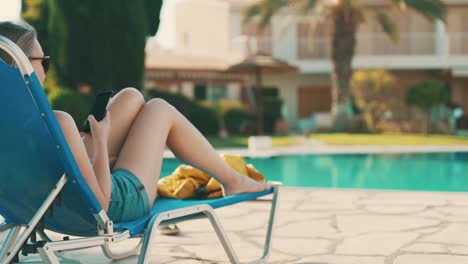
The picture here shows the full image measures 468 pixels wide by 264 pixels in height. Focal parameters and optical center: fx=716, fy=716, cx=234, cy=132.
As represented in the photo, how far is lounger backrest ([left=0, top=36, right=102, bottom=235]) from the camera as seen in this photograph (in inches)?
94.3

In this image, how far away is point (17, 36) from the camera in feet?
8.51

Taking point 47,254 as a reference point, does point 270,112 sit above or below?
below

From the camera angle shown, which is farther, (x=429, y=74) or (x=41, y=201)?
(x=429, y=74)

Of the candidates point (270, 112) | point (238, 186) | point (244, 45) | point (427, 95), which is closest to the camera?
point (238, 186)

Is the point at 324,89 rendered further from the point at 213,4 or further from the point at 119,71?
the point at 119,71

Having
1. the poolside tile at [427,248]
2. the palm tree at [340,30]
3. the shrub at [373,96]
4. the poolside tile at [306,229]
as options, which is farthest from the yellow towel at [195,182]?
the shrub at [373,96]

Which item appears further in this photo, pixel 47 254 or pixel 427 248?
pixel 427 248

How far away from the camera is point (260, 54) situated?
18.3m

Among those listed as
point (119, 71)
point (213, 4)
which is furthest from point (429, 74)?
point (119, 71)

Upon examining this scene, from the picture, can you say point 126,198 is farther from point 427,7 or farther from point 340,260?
point 427,7

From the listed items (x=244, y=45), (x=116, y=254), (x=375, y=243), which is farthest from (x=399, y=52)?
(x=116, y=254)

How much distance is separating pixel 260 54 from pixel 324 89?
944 cm

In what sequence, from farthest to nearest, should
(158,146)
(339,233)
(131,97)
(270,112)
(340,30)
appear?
(270,112)
(340,30)
(339,233)
(131,97)
(158,146)

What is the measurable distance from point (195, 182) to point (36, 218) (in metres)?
1.28
